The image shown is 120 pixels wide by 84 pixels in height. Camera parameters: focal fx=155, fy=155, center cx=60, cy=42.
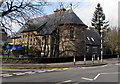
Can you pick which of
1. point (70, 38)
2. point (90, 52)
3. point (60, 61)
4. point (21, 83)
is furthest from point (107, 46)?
point (21, 83)

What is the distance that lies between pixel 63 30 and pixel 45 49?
783 centimetres

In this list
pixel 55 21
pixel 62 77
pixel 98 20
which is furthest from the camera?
pixel 98 20

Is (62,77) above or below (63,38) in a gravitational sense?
below

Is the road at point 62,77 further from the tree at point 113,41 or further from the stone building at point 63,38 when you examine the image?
the tree at point 113,41

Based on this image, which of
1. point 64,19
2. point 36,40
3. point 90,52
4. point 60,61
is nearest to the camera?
point 60,61

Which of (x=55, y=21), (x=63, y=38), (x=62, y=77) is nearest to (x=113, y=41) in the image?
(x=63, y=38)

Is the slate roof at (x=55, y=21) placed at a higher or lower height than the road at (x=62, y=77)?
higher

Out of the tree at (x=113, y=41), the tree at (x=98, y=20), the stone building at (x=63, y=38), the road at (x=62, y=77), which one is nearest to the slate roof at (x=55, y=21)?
the stone building at (x=63, y=38)

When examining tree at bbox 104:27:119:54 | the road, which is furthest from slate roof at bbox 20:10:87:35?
the road

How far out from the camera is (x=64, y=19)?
32125 mm

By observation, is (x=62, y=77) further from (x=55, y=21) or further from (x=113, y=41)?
(x=113, y=41)

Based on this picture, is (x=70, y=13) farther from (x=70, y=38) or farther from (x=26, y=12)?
(x=26, y=12)

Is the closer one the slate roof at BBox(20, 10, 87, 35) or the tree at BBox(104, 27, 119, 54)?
the slate roof at BBox(20, 10, 87, 35)

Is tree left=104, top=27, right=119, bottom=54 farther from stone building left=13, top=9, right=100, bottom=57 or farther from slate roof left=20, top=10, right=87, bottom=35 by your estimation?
slate roof left=20, top=10, right=87, bottom=35
